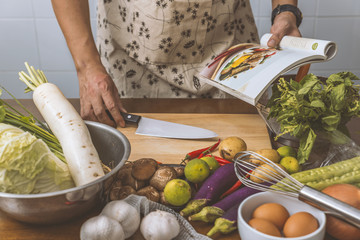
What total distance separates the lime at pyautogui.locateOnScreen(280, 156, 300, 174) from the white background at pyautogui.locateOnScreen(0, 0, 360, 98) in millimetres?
1205

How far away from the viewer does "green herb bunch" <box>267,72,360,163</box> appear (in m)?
0.74

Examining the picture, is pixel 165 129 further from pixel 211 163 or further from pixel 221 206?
pixel 221 206

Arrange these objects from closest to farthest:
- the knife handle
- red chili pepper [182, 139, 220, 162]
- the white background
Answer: red chili pepper [182, 139, 220, 162], the knife handle, the white background

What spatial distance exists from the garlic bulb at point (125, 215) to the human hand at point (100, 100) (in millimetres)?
429

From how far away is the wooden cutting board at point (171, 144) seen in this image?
2.09ft

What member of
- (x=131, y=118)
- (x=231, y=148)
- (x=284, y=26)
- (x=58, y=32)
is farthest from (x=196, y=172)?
(x=58, y=32)

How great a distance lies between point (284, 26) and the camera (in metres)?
1.09

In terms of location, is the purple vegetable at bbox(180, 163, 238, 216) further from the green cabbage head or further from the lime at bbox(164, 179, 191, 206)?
the green cabbage head

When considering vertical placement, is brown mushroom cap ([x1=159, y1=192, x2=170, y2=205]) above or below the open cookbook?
below

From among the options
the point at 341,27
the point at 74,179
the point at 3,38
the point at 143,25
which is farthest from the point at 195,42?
the point at 3,38

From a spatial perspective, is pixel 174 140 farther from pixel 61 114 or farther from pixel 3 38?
pixel 3 38

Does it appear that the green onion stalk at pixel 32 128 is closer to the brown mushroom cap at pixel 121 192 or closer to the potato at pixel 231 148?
the brown mushroom cap at pixel 121 192

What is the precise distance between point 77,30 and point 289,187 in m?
0.76

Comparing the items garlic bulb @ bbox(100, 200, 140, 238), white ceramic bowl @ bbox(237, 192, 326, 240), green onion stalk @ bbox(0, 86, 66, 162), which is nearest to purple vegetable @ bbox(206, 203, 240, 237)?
white ceramic bowl @ bbox(237, 192, 326, 240)
